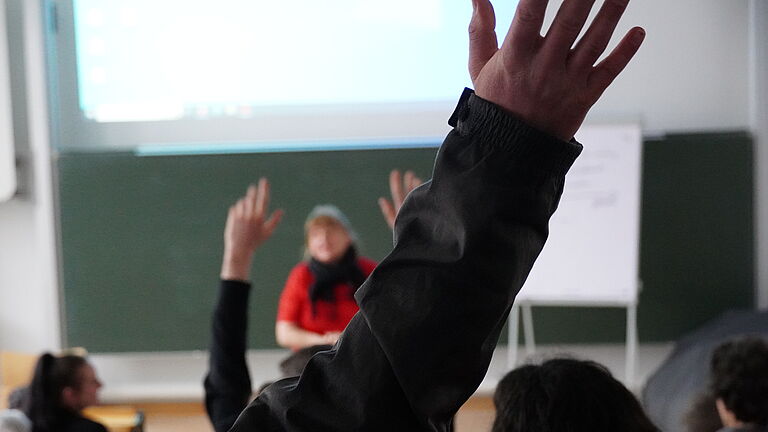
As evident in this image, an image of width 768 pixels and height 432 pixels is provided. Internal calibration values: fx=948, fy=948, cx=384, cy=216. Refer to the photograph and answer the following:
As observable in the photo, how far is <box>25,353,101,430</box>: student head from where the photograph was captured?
9.51 feet

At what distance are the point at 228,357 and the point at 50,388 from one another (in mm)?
1485

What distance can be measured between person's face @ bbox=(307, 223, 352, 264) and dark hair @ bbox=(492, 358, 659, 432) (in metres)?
3.05

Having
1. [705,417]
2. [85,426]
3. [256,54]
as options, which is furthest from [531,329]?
[85,426]

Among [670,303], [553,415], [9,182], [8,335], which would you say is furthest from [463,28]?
[553,415]

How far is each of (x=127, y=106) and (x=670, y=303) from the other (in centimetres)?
335

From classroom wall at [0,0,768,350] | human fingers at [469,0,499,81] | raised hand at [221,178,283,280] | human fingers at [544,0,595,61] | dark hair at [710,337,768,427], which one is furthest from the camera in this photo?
classroom wall at [0,0,768,350]

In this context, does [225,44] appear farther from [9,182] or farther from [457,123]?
[457,123]

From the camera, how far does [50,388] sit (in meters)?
3.03

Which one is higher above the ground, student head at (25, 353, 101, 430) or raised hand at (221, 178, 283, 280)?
raised hand at (221, 178, 283, 280)

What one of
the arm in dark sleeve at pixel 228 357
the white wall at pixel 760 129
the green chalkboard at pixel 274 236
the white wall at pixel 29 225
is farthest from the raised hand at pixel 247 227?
the white wall at pixel 760 129

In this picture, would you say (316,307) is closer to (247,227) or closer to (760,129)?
(247,227)

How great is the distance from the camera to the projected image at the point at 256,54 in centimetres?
544

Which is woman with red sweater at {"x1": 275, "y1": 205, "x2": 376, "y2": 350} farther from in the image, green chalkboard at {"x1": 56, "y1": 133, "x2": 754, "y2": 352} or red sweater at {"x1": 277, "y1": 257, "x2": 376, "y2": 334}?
green chalkboard at {"x1": 56, "y1": 133, "x2": 754, "y2": 352}

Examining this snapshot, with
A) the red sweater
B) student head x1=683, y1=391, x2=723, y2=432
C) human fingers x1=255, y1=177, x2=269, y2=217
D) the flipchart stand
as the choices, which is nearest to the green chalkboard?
the flipchart stand
